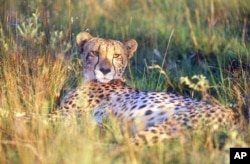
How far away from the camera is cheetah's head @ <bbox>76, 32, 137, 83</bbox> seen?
5.50 m

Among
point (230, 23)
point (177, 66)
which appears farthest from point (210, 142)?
point (230, 23)

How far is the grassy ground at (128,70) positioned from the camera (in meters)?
4.07

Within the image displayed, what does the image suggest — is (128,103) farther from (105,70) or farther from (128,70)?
(128,70)

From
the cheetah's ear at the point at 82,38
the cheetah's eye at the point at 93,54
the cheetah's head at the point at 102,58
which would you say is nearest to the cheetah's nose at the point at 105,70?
the cheetah's head at the point at 102,58

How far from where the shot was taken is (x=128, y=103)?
509 cm

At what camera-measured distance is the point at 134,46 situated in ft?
19.4

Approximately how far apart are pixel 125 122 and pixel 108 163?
956 mm

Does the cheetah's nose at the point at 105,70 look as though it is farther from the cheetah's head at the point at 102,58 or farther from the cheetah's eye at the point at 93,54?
the cheetah's eye at the point at 93,54

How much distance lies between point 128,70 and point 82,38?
747 mm

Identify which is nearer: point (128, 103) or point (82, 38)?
point (128, 103)

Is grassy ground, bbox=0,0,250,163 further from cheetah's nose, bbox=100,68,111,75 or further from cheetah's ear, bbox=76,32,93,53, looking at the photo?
cheetah's nose, bbox=100,68,111,75

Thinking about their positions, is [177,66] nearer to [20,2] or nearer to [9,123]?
[20,2]

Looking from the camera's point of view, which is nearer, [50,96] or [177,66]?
[50,96]

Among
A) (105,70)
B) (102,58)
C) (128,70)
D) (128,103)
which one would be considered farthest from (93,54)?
(128,70)
